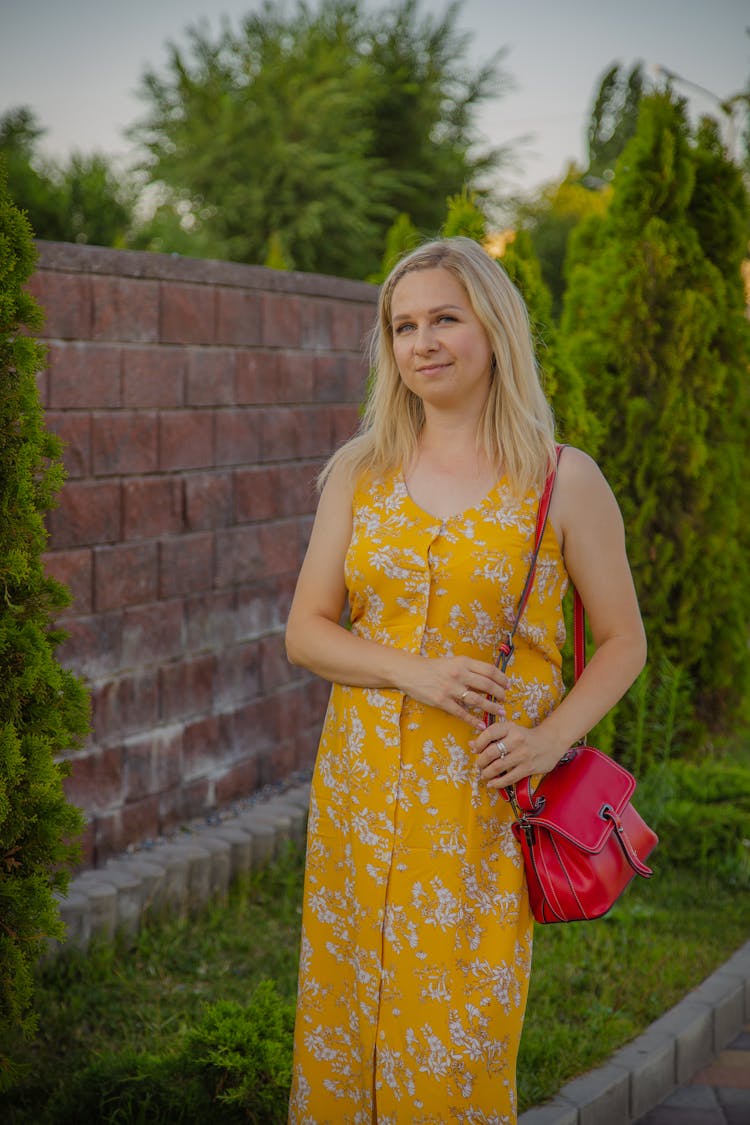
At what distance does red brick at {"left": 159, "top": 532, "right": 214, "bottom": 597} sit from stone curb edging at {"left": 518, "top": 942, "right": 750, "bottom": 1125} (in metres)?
2.43

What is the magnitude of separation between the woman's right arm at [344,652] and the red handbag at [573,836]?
86 mm

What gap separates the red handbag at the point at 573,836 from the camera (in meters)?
2.14

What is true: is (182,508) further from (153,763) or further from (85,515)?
(153,763)

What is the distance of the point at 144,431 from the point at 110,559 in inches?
21.1

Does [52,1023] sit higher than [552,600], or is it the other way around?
[552,600]

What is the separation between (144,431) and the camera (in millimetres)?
4512

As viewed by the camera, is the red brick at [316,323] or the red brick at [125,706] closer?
the red brick at [125,706]

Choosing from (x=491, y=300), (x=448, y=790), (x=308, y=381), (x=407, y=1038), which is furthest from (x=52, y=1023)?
(x=308, y=381)

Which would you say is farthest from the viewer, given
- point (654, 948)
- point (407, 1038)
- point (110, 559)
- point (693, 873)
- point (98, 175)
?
point (98, 175)

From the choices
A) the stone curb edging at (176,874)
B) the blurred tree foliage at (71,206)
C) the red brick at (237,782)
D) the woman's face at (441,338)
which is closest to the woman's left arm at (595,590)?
the woman's face at (441,338)

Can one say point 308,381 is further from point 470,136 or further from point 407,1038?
point 470,136

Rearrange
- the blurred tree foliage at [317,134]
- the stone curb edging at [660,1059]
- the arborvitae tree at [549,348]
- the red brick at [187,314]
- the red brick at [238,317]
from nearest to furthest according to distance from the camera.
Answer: the stone curb edging at [660,1059] < the arborvitae tree at [549,348] < the red brick at [187,314] < the red brick at [238,317] < the blurred tree foliage at [317,134]

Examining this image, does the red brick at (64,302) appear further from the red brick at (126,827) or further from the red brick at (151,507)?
the red brick at (126,827)

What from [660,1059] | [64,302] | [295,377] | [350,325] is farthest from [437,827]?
[350,325]
